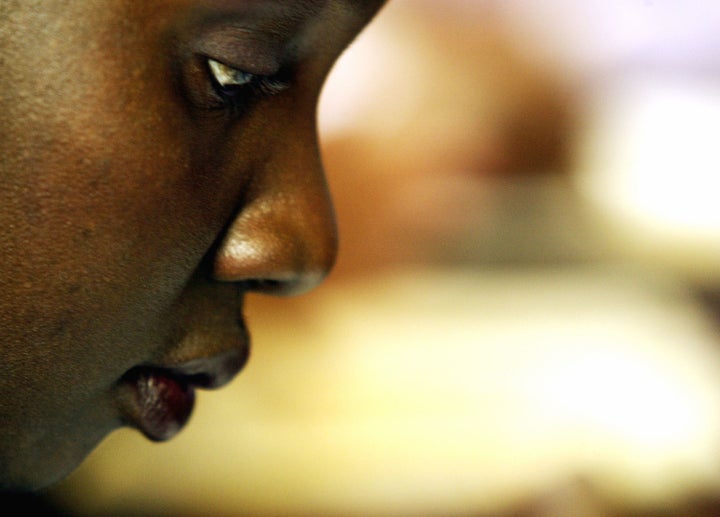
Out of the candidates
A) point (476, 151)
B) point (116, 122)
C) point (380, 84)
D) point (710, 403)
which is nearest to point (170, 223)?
point (116, 122)

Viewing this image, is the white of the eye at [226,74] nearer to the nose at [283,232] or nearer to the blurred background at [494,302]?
the nose at [283,232]

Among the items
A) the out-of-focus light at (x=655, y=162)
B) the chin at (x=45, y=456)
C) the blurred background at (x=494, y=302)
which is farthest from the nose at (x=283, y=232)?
the out-of-focus light at (x=655, y=162)

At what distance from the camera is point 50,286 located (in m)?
0.43

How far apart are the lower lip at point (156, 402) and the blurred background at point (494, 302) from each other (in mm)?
598

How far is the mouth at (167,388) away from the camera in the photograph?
1.72 ft

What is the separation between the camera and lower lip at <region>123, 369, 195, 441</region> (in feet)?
1.72

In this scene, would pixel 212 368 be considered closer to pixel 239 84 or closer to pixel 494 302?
pixel 239 84

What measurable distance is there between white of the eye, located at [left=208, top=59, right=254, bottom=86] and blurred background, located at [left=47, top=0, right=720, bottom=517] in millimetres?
740

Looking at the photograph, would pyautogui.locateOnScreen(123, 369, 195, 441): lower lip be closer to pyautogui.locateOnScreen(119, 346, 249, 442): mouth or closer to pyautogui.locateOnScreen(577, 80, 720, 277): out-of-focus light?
pyautogui.locateOnScreen(119, 346, 249, 442): mouth

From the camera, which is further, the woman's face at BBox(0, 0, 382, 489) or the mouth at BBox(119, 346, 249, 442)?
the mouth at BBox(119, 346, 249, 442)

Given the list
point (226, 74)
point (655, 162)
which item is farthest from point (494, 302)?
point (226, 74)

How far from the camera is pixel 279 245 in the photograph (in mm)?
504

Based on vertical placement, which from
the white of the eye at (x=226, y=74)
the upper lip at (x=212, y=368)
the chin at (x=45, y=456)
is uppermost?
the white of the eye at (x=226, y=74)

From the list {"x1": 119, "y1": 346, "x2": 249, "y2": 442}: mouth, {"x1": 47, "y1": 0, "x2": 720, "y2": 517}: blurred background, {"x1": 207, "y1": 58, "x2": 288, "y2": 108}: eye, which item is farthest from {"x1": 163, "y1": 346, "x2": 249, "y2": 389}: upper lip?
{"x1": 47, "y1": 0, "x2": 720, "y2": 517}: blurred background
